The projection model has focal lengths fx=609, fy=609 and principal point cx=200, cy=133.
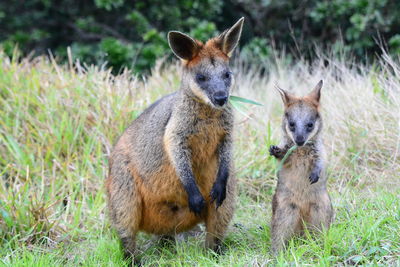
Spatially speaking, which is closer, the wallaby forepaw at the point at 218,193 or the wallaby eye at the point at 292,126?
the wallaby eye at the point at 292,126

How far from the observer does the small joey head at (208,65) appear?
14.4 ft

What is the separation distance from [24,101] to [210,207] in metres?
3.08

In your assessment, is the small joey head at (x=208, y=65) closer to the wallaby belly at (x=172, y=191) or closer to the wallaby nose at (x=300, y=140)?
the wallaby belly at (x=172, y=191)

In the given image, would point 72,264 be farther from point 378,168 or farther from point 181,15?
point 181,15

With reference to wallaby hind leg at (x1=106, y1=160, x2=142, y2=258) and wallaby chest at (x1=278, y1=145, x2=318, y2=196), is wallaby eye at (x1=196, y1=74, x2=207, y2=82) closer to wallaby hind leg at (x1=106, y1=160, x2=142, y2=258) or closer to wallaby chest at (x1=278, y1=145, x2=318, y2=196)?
wallaby chest at (x1=278, y1=145, x2=318, y2=196)

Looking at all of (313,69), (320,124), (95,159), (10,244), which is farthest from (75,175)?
(313,69)

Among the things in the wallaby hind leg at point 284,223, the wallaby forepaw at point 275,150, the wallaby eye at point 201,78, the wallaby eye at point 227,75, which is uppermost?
the wallaby eye at point 227,75

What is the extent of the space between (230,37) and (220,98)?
2.01 ft

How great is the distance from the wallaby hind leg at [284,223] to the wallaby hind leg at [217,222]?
495mm

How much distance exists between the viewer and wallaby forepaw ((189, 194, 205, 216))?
4531 millimetres

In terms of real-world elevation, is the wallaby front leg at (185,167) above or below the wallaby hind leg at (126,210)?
above

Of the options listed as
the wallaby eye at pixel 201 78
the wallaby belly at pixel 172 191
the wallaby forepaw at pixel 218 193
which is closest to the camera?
the wallaby eye at pixel 201 78

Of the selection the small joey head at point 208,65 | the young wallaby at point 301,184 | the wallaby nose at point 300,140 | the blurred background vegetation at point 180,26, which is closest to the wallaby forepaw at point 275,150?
the young wallaby at point 301,184

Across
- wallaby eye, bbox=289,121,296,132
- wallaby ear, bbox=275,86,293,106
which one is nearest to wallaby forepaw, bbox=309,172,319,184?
wallaby eye, bbox=289,121,296,132
